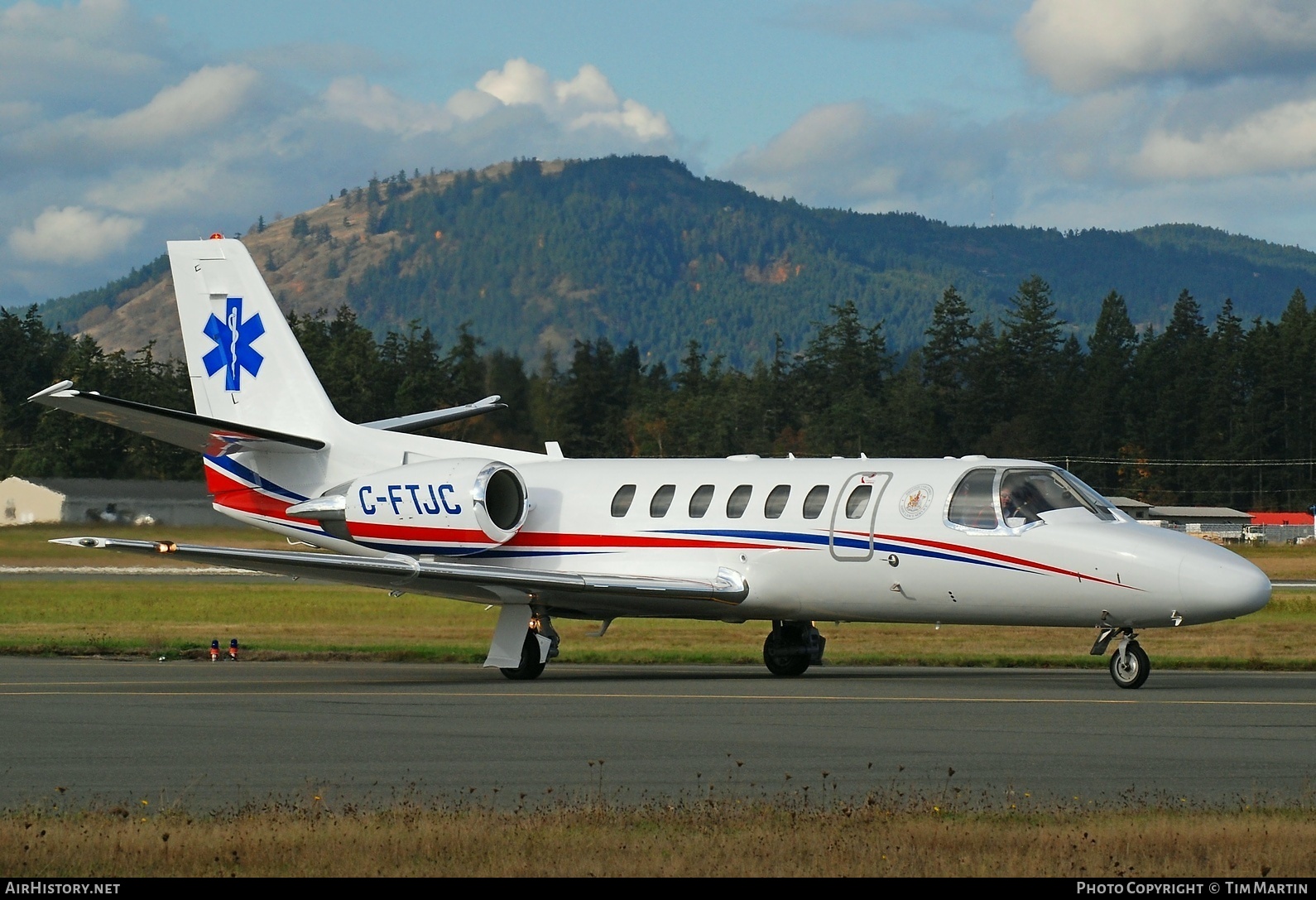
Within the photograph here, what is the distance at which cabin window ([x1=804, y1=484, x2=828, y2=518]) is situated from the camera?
23578 mm

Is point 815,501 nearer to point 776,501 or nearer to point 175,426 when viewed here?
point 776,501

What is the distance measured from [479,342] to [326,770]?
67.5 m

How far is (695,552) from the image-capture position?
24.5m

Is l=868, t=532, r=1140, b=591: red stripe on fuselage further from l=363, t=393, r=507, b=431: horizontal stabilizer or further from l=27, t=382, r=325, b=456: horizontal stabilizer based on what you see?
l=27, t=382, r=325, b=456: horizontal stabilizer

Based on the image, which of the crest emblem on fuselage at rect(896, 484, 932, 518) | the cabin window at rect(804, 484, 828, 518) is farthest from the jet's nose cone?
the cabin window at rect(804, 484, 828, 518)

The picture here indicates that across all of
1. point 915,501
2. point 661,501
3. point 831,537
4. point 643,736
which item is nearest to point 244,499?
point 661,501

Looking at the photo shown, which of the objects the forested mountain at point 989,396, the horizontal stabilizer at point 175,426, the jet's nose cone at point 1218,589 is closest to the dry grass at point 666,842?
the jet's nose cone at point 1218,589

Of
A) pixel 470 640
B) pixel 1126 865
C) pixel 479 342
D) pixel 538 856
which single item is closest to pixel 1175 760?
pixel 1126 865

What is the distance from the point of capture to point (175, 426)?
24.7m

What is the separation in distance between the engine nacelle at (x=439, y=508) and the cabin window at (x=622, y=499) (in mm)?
1403

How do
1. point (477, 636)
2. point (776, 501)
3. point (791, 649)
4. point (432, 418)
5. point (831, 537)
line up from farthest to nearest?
1. point (477, 636)
2. point (432, 418)
3. point (791, 649)
4. point (776, 501)
5. point (831, 537)

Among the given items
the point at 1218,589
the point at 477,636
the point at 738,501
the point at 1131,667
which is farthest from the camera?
the point at 477,636

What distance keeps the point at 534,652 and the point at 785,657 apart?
3.70 metres

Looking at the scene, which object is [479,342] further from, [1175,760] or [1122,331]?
[1122,331]
